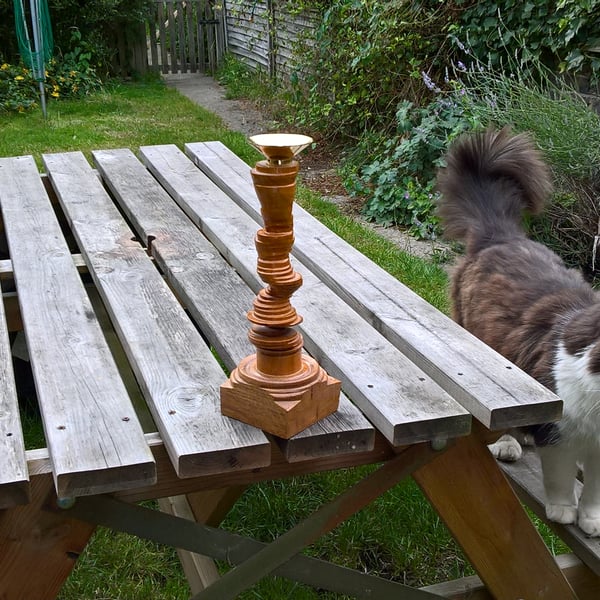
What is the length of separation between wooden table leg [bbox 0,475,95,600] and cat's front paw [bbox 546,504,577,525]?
117 cm

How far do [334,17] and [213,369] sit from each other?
5.48 m

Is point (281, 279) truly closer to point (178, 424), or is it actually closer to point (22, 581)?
point (178, 424)

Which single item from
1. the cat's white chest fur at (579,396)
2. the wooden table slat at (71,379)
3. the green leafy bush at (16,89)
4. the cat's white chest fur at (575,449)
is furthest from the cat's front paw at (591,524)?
the green leafy bush at (16,89)

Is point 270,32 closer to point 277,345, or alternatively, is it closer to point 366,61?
point 366,61

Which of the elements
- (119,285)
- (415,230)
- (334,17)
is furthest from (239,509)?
(334,17)

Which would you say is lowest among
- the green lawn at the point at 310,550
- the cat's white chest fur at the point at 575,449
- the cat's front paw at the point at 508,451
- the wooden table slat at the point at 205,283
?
the green lawn at the point at 310,550

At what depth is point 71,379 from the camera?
1546mm

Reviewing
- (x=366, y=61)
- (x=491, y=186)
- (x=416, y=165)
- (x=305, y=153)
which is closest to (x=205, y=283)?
(x=491, y=186)

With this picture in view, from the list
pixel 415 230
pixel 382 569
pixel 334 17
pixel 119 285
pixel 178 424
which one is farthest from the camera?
pixel 334 17

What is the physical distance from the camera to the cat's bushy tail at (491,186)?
2.74 metres

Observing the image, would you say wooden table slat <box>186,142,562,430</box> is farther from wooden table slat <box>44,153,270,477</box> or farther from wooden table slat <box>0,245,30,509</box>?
wooden table slat <box>0,245,30,509</box>

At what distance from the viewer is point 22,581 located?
1398 mm

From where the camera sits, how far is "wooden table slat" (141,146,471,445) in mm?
1422

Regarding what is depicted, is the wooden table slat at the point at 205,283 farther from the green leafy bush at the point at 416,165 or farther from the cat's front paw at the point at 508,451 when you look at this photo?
the green leafy bush at the point at 416,165
